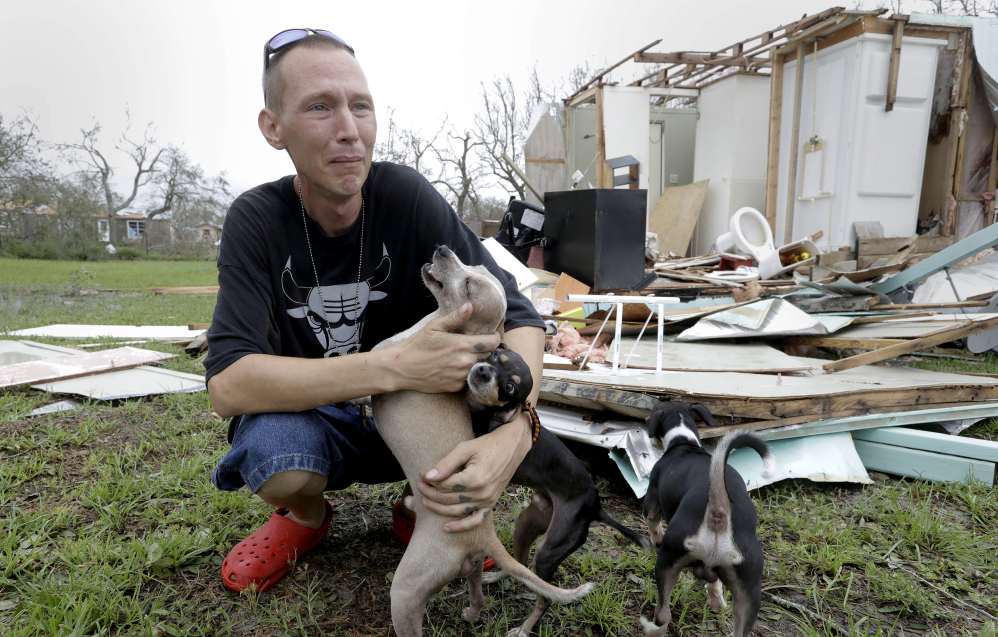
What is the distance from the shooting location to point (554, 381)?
3.17 m

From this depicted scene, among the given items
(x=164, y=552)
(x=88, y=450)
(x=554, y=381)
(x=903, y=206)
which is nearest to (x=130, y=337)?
(x=88, y=450)

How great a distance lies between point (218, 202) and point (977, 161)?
36746 mm

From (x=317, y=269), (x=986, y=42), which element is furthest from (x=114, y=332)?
(x=986, y=42)

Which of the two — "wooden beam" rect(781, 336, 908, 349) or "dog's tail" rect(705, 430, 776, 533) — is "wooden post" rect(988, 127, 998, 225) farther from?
"dog's tail" rect(705, 430, 776, 533)

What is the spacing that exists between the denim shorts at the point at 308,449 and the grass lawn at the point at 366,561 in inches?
17.3

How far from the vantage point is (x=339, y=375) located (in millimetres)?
1748

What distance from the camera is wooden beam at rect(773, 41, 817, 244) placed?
31.3 ft

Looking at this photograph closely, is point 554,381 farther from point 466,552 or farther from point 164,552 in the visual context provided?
point 164,552

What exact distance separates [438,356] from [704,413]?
1537mm

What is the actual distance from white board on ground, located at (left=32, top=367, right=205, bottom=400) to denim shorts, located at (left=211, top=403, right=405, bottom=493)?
274cm

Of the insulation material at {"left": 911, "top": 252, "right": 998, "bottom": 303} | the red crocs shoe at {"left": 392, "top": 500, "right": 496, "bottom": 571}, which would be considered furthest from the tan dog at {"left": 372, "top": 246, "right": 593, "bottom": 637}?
the insulation material at {"left": 911, "top": 252, "right": 998, "bottom": 303}

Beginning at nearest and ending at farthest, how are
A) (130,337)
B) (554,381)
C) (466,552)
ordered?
1. (466,552)
2. (554,381)
3. (130,337)

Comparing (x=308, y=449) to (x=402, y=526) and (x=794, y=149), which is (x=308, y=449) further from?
(x=794, y=149)

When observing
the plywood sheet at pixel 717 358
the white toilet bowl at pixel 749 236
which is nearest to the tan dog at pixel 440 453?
the plywood sheet at pixel 717 358
